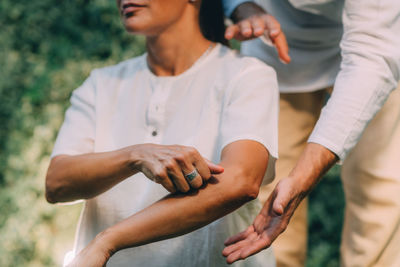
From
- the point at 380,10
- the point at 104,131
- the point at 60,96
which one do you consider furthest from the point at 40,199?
the point at 380,10

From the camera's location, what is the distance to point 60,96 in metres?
3.32

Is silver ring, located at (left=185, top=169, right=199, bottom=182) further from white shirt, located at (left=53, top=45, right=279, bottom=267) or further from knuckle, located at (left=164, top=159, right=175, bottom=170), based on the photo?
white shirt, located at (left=53, top=45, right=279, bottom=267)

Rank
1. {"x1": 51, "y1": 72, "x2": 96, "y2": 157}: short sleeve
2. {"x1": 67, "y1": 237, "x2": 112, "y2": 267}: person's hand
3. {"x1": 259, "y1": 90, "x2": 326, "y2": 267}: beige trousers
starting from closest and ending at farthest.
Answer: {"x1": 67, "y1": 237, "x2": 112, "y2": 267}: person's hand → {"x1": 51, "y1": 72, "x2": 96, "y2": 157}: short sleeve → {"x1": 259, "y1": 90, "x2": 326, "y2": 267}: beige trousers

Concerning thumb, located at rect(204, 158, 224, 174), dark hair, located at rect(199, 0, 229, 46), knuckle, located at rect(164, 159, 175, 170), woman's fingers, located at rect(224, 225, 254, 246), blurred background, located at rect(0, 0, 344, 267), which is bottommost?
blurred background, located at rect(0, 0, 344, 267)

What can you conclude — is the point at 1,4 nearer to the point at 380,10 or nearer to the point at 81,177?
the point at 81,177

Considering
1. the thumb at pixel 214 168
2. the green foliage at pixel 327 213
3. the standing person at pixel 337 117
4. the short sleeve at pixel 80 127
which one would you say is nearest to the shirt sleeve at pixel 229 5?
the standing person at pixel 337 117

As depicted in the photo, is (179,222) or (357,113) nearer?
(179,222)

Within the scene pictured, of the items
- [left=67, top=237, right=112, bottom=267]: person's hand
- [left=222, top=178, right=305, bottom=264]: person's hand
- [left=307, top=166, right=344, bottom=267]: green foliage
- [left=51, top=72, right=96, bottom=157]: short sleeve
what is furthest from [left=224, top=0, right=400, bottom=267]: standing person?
[left=307, top=166, right=344, bottom=267]: green foliage

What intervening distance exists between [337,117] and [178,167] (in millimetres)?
502

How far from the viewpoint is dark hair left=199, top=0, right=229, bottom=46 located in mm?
1926

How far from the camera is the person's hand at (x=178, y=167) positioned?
1415 millimetres

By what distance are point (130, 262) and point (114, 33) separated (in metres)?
2.10

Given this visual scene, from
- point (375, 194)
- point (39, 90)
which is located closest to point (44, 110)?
point (39, 90)

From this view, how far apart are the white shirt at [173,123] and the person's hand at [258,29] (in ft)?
0.23
